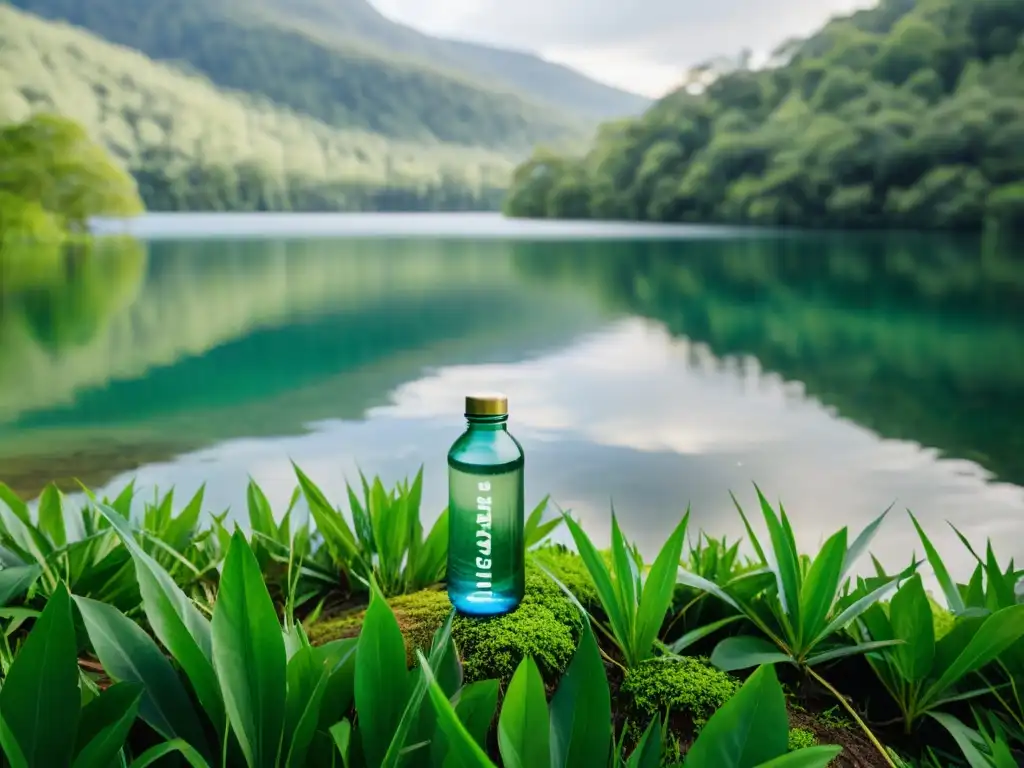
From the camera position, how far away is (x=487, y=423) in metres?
1.13

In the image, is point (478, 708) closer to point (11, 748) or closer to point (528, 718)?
point (528, 718)

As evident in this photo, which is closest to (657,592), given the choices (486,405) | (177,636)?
(486,405)

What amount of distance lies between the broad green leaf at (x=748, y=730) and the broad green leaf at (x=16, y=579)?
742 mm

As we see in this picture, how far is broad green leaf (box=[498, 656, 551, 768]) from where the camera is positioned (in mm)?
792

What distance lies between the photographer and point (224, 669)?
0.85 m

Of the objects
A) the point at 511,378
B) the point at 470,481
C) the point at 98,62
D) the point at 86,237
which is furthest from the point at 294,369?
the point at 98,62

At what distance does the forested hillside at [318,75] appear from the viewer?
90.1 feet

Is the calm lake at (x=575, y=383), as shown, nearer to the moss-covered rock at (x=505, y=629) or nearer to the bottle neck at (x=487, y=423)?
the moss-covered rock at (x=505, y=629)

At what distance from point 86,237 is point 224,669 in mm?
16633

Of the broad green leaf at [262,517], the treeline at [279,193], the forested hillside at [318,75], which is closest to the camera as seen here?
the broad green leaf at [262,517]

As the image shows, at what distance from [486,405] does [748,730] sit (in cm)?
47

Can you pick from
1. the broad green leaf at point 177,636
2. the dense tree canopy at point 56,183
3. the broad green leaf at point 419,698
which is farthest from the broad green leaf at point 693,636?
the dense tree canopy at point 56,183

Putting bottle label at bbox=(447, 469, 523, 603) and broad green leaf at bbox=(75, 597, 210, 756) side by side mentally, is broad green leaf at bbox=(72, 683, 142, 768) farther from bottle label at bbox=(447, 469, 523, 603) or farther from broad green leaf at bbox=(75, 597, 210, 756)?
bottle label at bbox=(447, 469, 523, 603)

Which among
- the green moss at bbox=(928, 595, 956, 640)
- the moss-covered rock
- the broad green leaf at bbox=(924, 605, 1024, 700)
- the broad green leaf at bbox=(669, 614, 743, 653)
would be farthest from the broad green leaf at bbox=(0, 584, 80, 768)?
the green moss at bbox=(928, 595, 956, 640)
